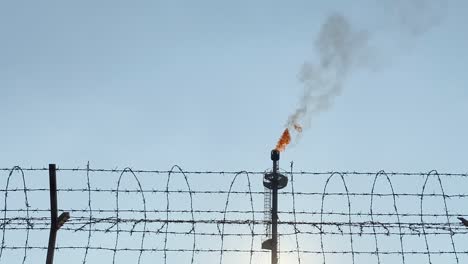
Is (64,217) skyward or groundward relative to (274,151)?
groundward

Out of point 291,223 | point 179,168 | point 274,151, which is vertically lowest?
point 291,223

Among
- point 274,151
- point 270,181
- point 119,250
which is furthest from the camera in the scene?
point 274,151

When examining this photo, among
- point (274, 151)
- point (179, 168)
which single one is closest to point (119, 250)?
point (179, 168)

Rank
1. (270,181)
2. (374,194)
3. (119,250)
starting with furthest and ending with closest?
(270,181)
(374,194)
(119,250)

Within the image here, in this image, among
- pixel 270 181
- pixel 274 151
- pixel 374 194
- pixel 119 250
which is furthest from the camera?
pixel 274 151

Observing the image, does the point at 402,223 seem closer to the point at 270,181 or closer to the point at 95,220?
the point at 270,181

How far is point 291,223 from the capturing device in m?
12.1

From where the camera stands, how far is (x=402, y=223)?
12047 millimetres

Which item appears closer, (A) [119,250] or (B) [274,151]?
(A) [119,250]

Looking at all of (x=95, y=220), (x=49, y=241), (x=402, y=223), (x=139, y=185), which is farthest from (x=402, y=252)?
(x=49, y=241)

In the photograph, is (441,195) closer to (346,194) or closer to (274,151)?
(346,194)

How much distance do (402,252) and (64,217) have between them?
6534 mm

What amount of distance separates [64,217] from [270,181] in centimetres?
505

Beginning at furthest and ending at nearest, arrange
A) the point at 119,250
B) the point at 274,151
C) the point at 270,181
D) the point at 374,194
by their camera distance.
Result: the point at 274,151
the point at 270,181
the point at 374,194
the point at 119,250
